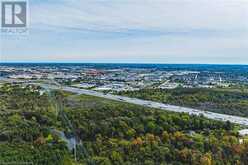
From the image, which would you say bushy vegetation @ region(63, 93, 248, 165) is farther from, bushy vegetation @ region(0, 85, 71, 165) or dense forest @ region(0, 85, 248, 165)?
bushy vegetation @ region(0, 85, 71, 165)

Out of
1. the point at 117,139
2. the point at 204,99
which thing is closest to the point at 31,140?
the point at 117,139

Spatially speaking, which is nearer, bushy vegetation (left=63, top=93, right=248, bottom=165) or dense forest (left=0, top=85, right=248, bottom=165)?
dense forest (left=0, top=85, right=248, bottom=165)

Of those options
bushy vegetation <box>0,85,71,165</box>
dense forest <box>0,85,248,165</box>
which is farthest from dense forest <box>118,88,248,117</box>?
bushy vegetation <box>0,85,71,165</box>

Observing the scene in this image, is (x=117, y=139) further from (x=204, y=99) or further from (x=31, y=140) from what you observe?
(x=204, y=99)

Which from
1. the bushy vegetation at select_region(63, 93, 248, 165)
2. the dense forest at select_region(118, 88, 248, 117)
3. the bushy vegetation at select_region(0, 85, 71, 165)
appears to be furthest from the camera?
the dense forest at select_region(118, 88, 248, 117)

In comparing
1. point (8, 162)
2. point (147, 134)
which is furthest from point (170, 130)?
point (8, 162)

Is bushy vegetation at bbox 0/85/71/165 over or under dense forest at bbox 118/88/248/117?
over

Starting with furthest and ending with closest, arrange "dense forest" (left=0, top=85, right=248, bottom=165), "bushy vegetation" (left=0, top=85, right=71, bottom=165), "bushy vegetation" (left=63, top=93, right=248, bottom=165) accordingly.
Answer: "bushy vegetation" (left=63, top=93, right=248, bottom=165) < "dense forest" (left=0, top=85, right=248, bottom=165) < "bushy vegetation" (left=0, top=85, right=71, bottom=165)
